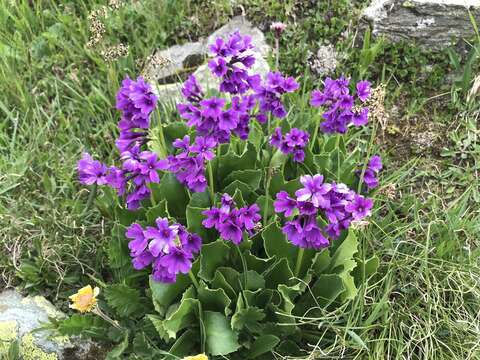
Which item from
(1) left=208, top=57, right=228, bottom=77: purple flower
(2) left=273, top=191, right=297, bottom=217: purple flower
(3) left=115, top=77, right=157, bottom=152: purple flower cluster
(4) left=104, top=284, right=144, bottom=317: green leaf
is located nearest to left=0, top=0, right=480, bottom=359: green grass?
(4) left=104, top=284, right=144, bottom=317: green leaf

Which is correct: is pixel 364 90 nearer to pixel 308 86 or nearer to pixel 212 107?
pixel 212 107

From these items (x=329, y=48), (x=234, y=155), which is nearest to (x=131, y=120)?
(x=234, y=155)

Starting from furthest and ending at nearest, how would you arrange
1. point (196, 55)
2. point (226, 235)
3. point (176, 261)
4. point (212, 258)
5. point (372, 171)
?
point (196, 55) → point (372, 171) → point (212, 258) → point (226, 235) → point (176, 261)

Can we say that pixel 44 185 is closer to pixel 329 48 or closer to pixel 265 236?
pixel 265 236

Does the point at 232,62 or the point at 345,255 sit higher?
the point at 232,62

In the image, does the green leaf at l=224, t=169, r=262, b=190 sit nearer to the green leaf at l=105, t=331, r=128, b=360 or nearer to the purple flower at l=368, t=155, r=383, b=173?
the purple flower at l=368, t=155, r=383, b=173

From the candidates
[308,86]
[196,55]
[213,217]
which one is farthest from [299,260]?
[196,55]
